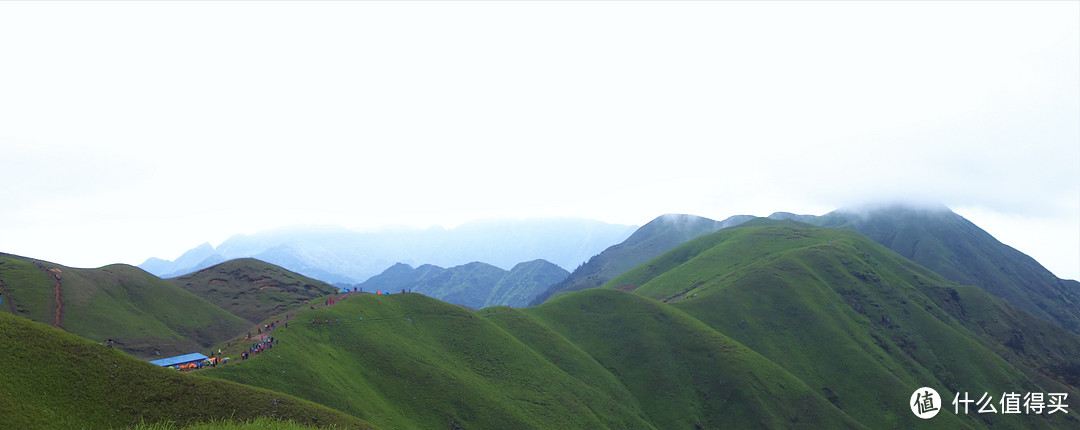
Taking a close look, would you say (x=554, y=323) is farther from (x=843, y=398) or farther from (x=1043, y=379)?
(x=1043, y=379)

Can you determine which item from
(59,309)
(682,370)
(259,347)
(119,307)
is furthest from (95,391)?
(682,370)

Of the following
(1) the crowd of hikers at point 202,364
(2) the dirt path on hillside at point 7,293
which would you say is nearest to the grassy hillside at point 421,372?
(1) the crowd of hikers at point 202,364

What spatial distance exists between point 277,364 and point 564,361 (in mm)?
85412

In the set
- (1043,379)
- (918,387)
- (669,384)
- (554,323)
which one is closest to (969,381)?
(918,387)

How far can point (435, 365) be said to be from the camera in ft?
371

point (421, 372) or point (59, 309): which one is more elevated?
point (59, 309)

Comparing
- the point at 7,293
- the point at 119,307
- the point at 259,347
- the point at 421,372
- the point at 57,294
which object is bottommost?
the point at 421,372

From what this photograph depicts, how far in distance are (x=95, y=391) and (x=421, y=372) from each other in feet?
201

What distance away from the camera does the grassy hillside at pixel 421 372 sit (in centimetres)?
8538
